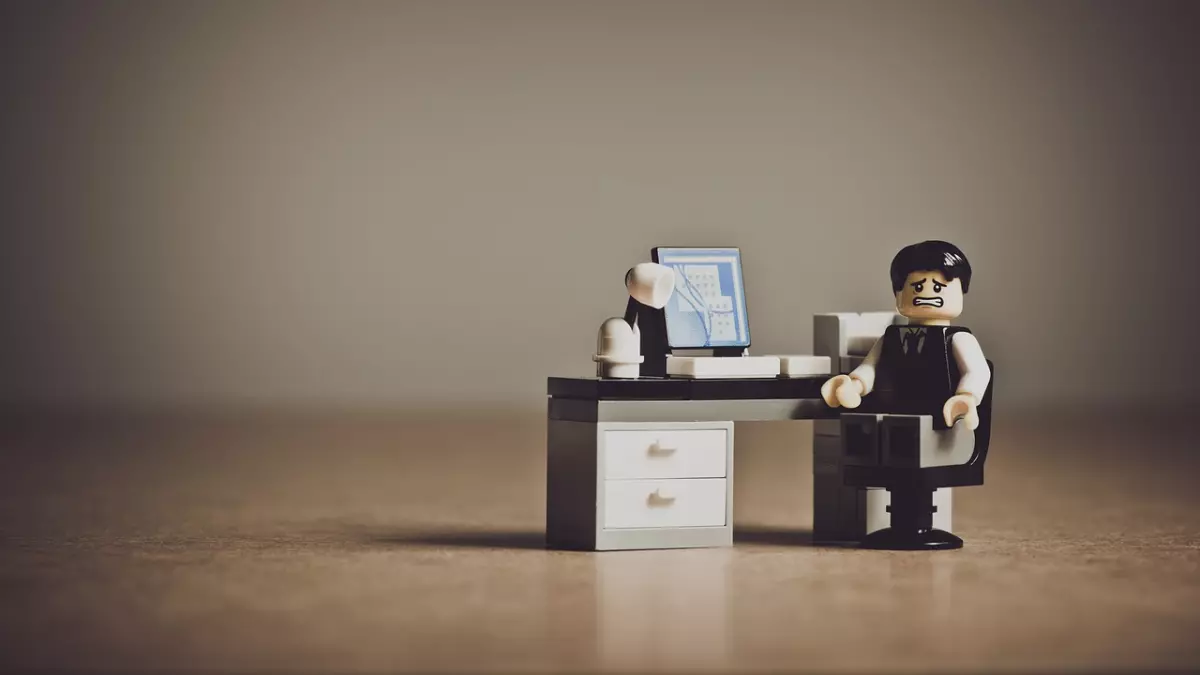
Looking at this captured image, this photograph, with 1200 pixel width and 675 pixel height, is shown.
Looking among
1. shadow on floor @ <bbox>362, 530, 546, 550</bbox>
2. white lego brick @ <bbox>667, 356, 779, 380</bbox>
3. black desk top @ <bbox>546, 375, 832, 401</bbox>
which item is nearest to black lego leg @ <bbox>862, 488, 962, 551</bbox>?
black desk top @ <bbox>546, 375, 832, 401</bbox>

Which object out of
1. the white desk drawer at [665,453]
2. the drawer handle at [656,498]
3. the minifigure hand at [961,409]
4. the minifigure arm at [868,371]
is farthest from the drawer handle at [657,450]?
the minifigure hand at [961,409]

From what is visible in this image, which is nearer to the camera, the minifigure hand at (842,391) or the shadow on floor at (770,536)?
the minifigure hand at (842,391)

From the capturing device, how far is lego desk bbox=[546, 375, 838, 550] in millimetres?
4660

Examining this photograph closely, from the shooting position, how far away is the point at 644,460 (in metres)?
4.70

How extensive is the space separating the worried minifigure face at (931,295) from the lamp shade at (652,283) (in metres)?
0.70

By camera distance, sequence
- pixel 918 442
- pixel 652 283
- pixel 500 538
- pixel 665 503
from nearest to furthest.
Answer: pixel 918 442, pixel 665 503, pixel 652 283, pixel 500 538

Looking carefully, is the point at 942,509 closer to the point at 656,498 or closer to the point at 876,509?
the point at 876,509

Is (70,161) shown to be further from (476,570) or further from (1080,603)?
(1080,603)

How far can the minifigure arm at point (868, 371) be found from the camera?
191 inches

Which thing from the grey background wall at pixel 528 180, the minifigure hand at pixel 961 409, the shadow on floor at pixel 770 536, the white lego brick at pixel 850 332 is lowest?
the shadow on floor at pixel 770 536

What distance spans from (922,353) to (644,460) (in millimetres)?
874

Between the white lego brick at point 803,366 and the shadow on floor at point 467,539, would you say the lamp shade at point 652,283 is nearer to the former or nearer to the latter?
the white lego brick at point 803,366

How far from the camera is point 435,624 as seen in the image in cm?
359

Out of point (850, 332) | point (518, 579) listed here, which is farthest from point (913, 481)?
point (518, 579)
